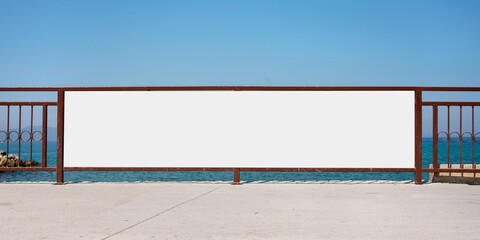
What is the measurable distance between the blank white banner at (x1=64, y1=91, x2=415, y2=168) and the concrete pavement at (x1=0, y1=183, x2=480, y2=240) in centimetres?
58

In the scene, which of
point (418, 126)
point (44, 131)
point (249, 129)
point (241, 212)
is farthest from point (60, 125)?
point (418, 126)

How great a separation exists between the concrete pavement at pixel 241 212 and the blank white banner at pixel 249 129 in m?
0.58

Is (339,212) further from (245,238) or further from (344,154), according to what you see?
(344,154)

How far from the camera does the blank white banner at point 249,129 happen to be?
925 cm

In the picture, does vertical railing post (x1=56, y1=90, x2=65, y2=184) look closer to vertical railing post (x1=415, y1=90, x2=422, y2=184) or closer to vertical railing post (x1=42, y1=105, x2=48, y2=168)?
vertical railing post (x1=42, y1=105, x2=48, y2=168)

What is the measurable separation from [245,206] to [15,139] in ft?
18.5

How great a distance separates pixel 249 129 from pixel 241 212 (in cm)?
339

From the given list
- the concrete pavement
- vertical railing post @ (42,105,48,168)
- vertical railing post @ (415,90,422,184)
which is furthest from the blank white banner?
the concrete pavement

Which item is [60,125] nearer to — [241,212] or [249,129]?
[249,129]

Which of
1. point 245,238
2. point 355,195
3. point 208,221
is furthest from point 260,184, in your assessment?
point 245,238

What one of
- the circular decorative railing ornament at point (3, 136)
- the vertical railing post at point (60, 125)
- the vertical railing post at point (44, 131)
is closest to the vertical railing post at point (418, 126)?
the vertical railing post at point (60, 125)

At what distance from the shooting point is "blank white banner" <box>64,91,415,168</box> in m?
9.25

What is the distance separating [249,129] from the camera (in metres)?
9.33

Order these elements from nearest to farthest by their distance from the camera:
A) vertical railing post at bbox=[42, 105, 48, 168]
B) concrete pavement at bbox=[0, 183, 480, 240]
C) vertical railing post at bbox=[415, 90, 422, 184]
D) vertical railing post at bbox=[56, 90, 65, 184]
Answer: concrete pavement at bbox=[0, 183, 480, 240] → vertical railing post at bbox=[415, 90, 422, 184] → vertical railing post at bbox=[42, 105, 48, 168] → vertical railing post at bbox=[56, 90, 65, 184]
